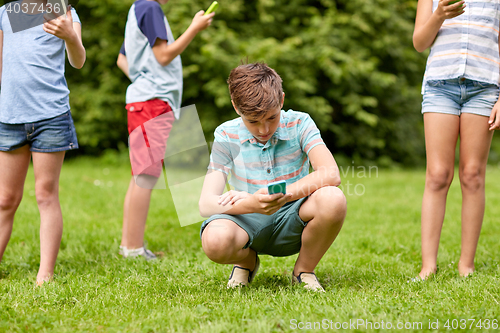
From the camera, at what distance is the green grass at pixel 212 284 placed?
6.24 ft

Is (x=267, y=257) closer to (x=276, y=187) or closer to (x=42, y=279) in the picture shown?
(x=276, y=187)

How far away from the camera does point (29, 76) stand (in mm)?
2537

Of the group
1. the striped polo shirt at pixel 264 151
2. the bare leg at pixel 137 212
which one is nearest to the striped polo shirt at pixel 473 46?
the striped polo shirt at pixel 264 151

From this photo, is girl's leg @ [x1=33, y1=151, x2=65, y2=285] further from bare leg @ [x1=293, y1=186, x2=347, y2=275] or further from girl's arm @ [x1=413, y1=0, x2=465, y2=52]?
girl's arm @ [x1=413, y1=0, x2=465, y2=52]

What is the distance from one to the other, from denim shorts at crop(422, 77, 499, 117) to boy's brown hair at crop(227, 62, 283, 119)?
927 mm

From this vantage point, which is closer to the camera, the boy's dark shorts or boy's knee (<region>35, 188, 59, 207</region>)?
the boy's dark shorts

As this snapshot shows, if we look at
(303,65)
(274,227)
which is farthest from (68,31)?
(303,65)

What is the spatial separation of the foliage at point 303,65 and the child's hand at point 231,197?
5584mm

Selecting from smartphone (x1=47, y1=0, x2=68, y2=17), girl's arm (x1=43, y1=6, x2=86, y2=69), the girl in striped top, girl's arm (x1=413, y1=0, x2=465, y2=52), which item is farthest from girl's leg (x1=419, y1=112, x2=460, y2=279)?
smartphone (x1=47, y1=0, x2=68, y2=17)

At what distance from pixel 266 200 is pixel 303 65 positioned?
6758mm

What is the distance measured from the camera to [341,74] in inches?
320

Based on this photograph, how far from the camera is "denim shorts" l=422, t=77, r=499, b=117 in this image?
8.31 ft

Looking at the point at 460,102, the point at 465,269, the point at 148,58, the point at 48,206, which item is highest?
the point at 148,58

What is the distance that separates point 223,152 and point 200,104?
6425 mm
